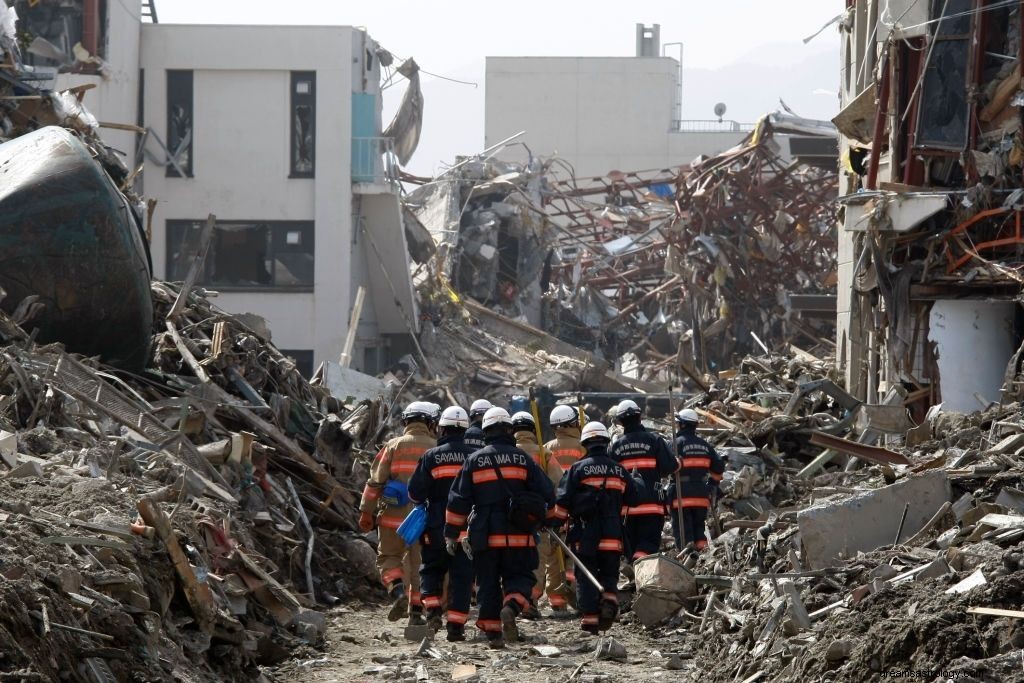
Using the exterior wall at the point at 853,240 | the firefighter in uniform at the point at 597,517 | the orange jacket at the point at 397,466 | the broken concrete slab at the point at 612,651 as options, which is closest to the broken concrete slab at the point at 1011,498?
the broken concrete slab at the point at 612,651

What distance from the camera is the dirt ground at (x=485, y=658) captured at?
9984 mm

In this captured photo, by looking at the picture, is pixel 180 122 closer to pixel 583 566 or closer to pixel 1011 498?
pixel 583 566

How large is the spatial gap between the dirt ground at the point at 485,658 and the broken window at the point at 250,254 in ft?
66.6

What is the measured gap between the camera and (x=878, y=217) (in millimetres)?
18422

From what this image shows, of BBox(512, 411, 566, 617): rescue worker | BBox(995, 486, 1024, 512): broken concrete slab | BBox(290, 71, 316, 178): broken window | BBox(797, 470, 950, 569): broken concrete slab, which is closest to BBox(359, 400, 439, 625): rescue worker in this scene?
BBox(512, 411, 566, 617): rescue worker

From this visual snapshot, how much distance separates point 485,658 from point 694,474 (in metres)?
3.82

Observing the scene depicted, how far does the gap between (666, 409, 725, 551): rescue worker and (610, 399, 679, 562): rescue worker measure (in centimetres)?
61

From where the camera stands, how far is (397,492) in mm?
12523

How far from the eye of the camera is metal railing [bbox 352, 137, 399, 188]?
3200 centimetres

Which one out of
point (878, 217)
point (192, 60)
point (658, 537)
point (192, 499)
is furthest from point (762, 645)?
point (192, 60)

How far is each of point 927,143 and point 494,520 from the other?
31.7 ft

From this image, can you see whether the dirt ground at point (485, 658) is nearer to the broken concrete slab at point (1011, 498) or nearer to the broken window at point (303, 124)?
the broken concrete slab at point (1011, 498)

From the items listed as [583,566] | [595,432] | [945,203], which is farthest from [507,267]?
[583,566]

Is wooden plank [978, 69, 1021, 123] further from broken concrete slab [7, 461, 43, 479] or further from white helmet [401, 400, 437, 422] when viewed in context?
broken concrete slab [7, 461, 43, 479]
